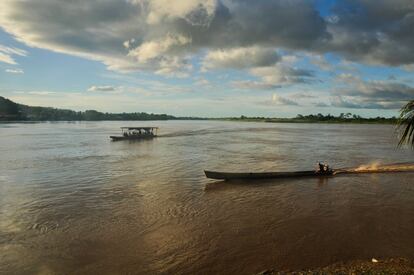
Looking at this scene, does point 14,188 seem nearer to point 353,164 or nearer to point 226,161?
point 226,161

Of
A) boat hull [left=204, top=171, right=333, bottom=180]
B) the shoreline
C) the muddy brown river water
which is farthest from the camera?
boat hull [left=204, top=171, right=333, bottom=180]

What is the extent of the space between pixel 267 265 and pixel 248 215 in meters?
6.27

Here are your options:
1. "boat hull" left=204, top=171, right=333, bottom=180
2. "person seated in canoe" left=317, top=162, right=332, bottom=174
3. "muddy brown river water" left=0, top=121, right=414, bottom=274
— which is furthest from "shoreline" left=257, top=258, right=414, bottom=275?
"person seated in canoe" left=317, top=162, right=332, bottom=174

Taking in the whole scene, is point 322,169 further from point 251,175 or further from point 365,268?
point 365,268

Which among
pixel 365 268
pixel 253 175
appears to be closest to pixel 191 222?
pixel 365 268

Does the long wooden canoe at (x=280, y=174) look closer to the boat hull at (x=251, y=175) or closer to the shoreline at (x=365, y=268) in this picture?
the boat hull at (x=251, y=175)

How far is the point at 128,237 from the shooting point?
15273 millimetres

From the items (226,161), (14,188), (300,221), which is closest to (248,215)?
(300,221)

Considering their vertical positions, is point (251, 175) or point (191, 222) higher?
point (251, 175)

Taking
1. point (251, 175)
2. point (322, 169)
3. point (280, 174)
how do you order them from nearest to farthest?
point (251, 175) < point (280, 174) < point (322, 169)

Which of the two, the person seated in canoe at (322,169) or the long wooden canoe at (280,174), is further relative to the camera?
the person seated in canoe at (322,169)

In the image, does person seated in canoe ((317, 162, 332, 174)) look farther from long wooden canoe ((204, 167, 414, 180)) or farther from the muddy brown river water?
the muddy brown river water

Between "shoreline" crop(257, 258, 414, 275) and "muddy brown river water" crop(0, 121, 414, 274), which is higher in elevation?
"shoreline" crop(257, 258, 414, 275)

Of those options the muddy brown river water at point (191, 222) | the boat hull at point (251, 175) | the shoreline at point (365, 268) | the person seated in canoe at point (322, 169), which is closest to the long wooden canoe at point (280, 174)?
the boat hull at point (251, 175)
